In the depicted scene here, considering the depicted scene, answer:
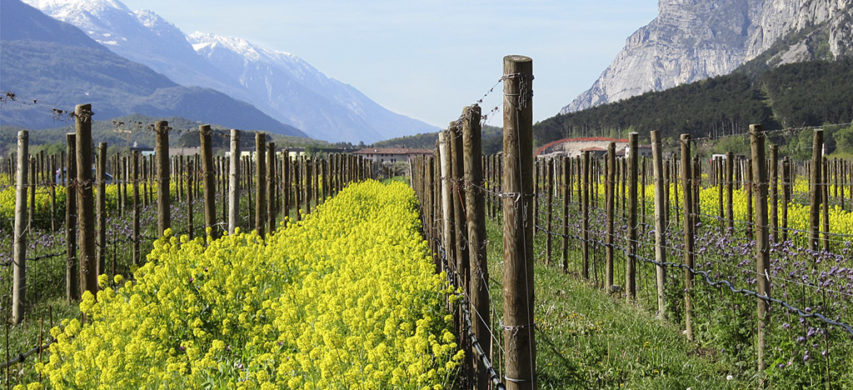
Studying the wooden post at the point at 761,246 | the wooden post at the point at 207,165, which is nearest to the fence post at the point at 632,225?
the wooden post at the point at 761,246

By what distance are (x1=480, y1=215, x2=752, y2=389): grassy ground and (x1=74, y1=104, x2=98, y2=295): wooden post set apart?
13.0ft

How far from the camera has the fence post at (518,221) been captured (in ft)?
11.6

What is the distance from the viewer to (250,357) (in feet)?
18.0

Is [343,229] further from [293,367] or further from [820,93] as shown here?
[820,93]

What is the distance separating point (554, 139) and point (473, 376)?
157225 mm

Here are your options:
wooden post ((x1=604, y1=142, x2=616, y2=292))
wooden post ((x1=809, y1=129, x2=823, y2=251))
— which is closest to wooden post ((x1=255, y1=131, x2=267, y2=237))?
wooden post ((x1=604, y1=142, x2=616, y2=292))

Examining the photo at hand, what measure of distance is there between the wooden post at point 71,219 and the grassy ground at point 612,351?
15.6 ft

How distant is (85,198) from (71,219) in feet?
4.50

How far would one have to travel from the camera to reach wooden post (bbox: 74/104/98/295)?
6.80m

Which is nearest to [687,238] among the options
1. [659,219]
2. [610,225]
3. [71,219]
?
[659,219]

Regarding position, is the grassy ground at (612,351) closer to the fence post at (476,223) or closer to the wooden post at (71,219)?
the fence post at (476,223)

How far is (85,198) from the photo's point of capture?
6844 mm

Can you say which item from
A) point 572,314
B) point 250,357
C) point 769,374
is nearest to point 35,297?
point 250,357

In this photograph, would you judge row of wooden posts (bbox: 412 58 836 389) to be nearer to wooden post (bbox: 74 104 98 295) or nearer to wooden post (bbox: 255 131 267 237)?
wooden post (bbox: 255 131 267 237)
